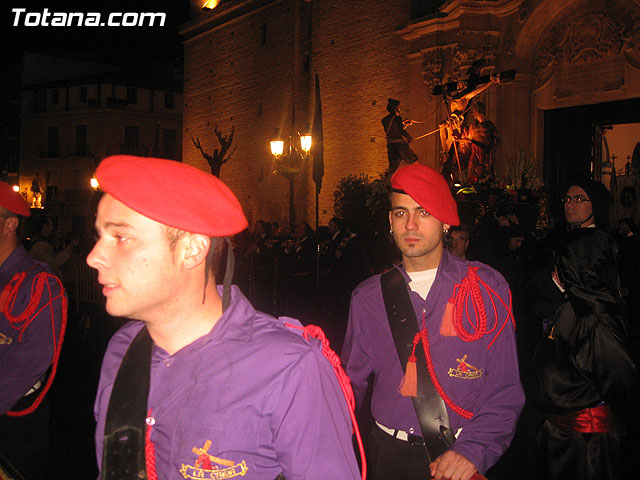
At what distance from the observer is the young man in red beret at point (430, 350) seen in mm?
2752

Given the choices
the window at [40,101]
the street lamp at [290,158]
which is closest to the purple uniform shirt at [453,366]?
the street lamp at [290,158]

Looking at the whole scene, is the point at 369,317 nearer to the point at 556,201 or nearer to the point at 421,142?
the point at 556,201

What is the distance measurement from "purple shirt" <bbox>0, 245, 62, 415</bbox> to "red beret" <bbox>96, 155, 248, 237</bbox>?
1.88 meters

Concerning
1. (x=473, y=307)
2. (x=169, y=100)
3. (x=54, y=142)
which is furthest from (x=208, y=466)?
(x=54, y=142)

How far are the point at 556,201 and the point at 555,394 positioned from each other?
1342 cm

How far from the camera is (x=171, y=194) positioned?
169 centimetres

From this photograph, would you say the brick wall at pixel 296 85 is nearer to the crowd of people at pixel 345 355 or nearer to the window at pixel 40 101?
the crowd of people at pixel 345 355

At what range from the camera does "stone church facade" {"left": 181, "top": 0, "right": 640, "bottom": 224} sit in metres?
15.2

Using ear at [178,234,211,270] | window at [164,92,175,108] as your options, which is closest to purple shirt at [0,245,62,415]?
ear at [178,234,211,270]

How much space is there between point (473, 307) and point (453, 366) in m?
0.31

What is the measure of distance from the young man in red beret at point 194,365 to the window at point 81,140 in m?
50.6

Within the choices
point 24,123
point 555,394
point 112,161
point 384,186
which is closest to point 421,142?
point 384,186

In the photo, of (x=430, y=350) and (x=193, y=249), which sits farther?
(x=430, y=350)

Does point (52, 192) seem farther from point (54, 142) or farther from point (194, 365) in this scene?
point (194, 365)
